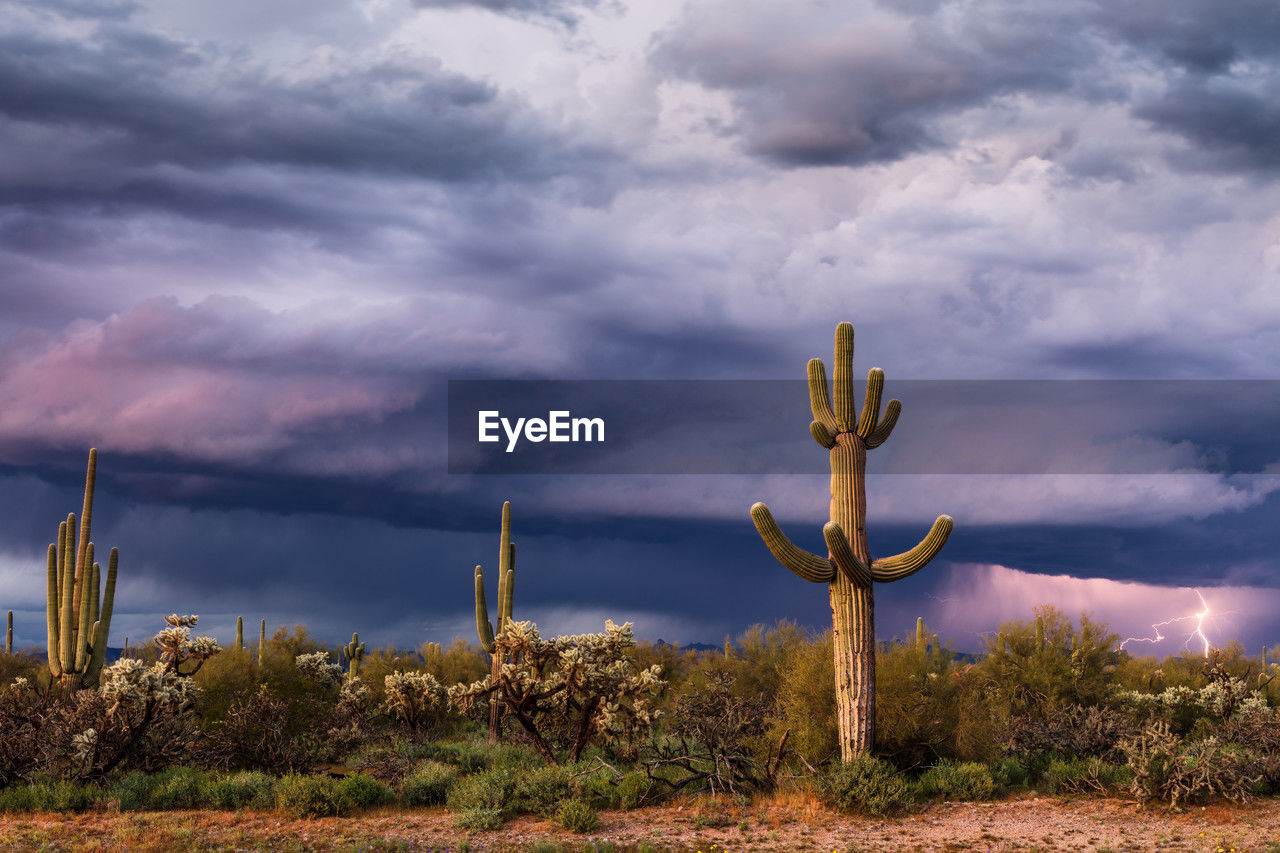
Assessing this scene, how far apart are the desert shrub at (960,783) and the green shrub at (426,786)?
8.57m

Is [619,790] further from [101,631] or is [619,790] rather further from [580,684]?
[101,631]

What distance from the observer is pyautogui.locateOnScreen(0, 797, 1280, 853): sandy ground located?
13.8m

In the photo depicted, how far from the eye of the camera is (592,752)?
20.2 m

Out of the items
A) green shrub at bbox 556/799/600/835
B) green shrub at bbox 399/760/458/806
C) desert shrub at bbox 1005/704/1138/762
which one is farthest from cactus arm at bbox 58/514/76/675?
desert shrub at bbox 1005/704/1138/762

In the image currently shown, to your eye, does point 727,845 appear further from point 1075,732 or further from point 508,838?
point 1075,732

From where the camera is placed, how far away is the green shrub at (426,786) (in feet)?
56.5

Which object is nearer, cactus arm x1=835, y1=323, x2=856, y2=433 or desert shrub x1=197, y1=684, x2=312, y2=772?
cactus arm x1=835, y1=323, x2=856, y2=433

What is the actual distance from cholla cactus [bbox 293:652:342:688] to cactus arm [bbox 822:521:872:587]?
1583cm

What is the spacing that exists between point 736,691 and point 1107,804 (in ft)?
43.8

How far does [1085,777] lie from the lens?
17.3m

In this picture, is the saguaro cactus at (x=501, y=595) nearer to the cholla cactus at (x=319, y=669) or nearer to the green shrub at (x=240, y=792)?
the cholla cactus at (x=319, y=669)

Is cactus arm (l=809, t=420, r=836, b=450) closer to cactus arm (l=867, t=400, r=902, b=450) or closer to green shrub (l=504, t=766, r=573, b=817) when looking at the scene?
cactus arm (l=867, t=400, r=902, b=450)

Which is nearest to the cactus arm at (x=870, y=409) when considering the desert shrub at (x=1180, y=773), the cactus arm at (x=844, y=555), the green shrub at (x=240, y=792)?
the cactus arm at (x=844, y=555)

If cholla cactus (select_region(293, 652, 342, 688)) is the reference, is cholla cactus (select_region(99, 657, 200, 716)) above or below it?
above
